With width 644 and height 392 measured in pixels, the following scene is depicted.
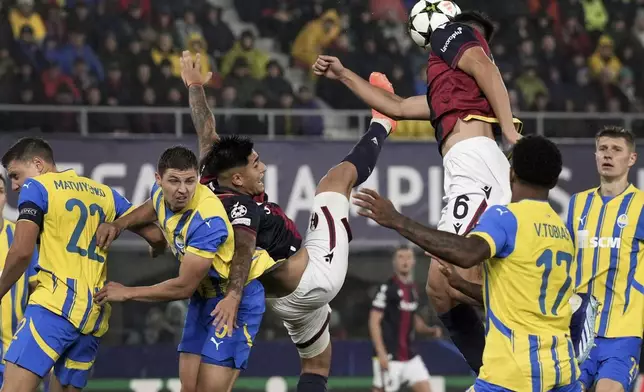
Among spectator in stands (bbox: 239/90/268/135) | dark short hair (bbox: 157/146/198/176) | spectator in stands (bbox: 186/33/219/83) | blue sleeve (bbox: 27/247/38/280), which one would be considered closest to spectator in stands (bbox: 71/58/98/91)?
spectator in stands (bbox: 186/33/219/83)

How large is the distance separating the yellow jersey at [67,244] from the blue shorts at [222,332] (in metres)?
0.61

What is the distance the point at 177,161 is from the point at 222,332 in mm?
1082

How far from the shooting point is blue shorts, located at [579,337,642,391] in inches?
305

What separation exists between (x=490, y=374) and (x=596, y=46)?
41.9 feet

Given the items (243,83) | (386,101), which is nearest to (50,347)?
(386,101)

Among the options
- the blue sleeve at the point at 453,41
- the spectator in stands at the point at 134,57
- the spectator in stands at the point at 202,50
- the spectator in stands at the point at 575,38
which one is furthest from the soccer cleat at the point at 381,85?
the spectator in stands at the point at 575,38

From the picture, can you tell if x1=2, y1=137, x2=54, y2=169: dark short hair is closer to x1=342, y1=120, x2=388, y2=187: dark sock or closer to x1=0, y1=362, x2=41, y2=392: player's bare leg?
x1=0, y1=362, x2=41, y2=392: player's bare leg

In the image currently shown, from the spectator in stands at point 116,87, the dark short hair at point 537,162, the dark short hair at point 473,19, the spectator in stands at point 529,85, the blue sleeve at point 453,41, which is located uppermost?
the spectator in stands at point 529,85

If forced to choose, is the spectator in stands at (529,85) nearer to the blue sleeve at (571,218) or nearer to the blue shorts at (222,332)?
the blue sleeve at (571,218)

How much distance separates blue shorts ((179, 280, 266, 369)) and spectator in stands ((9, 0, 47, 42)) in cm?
853

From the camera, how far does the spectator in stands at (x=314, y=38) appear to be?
16.2 m

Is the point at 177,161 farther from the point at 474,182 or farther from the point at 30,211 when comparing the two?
the point at 474,182

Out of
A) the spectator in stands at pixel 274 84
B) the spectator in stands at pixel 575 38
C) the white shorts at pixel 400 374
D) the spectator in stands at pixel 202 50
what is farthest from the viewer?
the spectator in stands at pixel 575 38

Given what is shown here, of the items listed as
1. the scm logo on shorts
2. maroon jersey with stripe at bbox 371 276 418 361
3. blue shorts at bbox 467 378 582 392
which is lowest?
maroon jersey with stripe at bbox 371 276 418 361
